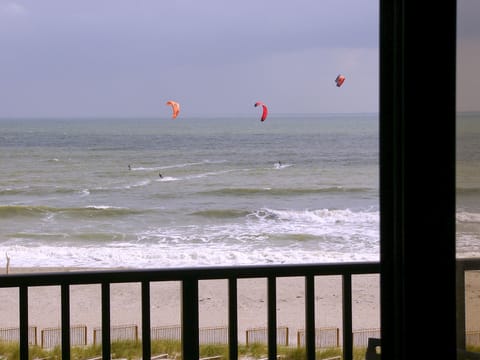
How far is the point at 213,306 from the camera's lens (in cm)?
835

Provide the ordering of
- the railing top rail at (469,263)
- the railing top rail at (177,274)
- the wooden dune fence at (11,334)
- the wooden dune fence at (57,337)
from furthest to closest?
1. the wooden dune fence at (11,334)
2. the wooden dune fence at (57,337)
3. the railing top rail at (177,274)
4. the railing top rail at (469,263)

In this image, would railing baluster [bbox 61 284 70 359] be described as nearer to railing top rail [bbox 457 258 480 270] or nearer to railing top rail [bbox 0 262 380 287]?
railing top rail [bbox 0 262 380 287]

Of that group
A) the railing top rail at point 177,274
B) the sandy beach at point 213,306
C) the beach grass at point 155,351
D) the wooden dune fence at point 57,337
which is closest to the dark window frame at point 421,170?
the railing top rail at point 177,274

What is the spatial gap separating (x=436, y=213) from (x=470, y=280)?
0.07m

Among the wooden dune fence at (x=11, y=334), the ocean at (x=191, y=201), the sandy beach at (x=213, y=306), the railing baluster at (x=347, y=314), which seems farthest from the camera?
the ocean at (x=191, y=201)

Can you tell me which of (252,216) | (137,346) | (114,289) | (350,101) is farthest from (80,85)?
(137,346)

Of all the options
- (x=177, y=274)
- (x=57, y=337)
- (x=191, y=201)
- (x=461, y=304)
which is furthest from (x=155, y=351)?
(x=191, y=201)

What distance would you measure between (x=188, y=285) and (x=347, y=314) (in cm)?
41

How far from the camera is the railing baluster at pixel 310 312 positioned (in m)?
1.57

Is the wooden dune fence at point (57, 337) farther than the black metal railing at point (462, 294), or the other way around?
the wooden dune fence at point (57, 337)

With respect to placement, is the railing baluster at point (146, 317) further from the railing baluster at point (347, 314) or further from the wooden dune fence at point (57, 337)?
the wooden dune fence at point (57, 337)

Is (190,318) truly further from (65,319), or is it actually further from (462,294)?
(462,294)

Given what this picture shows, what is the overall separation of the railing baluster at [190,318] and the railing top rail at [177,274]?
0.03 metres

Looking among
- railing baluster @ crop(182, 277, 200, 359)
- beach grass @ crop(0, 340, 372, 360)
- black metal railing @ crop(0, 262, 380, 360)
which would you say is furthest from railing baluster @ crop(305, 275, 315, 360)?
beach grass @ crop(0, 340, 372, 360)
